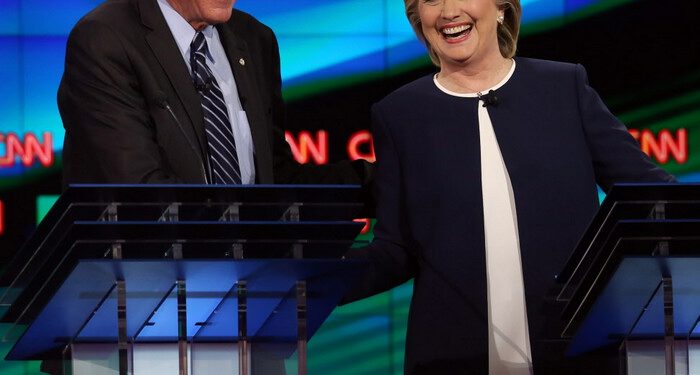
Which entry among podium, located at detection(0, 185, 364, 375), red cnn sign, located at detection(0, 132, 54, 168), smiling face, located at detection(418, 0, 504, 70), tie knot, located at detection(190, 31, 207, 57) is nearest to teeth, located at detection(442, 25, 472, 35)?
smiling face, located at detection(418, 0, 504, 70)

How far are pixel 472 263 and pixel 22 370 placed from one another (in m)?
4.11

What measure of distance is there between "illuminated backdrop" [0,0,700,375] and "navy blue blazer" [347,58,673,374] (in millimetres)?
3280

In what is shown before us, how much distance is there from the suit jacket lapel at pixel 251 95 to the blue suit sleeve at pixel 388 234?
292mm

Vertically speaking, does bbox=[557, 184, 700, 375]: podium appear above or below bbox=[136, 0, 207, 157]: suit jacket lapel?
below

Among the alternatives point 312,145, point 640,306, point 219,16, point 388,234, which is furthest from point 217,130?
point 312,145

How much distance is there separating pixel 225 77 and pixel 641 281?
4.36 ft

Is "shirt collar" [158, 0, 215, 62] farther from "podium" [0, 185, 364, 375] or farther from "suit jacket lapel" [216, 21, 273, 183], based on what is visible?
"podium" [0, 185, 364, 375]

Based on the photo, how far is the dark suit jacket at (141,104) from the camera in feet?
10.6

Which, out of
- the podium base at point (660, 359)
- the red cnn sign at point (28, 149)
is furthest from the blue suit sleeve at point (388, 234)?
the red cnn sign at point (28, 149)

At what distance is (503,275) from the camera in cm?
308

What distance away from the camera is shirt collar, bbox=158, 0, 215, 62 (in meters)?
3.41

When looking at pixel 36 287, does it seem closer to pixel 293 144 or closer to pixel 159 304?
pixel 159 304

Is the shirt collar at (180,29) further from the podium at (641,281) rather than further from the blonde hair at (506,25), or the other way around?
the podium at (641,281)

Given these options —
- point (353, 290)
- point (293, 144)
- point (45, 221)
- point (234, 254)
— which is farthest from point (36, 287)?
point (293, 144)
